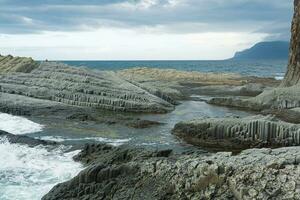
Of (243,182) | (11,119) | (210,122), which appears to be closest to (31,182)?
Answer: (243,182)

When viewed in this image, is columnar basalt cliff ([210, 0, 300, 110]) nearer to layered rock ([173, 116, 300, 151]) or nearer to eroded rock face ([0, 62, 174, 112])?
eroded rock face ([0, 62, 174, 112])

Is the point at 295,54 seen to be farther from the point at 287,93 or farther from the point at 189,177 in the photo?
the point at 189,177

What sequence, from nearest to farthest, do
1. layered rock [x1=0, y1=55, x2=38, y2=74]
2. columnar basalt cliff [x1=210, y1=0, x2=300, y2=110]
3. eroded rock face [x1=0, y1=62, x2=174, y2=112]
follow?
columnar basalt cliff [x1=210, y1=0, x2=300, y2=110], eroded rock face [x1=0, y1=62, x2=174, y2=112], layered rock [x1=0, y1=55, x2=38, y2=74]

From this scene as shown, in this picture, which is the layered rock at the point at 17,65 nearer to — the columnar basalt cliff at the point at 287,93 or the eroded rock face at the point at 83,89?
the eroded rock face at the point at 83,89

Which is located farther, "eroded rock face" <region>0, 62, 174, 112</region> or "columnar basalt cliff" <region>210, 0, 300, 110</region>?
"eroded rock face" <region>0, 62, 174, 112</region>

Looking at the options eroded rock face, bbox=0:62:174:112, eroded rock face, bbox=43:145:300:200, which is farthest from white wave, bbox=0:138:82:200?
eroded rock face, bbox=0:62:174:112

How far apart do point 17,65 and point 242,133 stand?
37.5 meters

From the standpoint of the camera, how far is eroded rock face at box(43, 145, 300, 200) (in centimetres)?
1171

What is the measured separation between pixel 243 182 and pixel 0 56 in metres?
53.2

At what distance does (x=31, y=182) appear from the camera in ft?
54.4

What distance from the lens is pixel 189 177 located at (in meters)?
12.8

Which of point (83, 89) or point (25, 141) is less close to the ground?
point (83, 89)

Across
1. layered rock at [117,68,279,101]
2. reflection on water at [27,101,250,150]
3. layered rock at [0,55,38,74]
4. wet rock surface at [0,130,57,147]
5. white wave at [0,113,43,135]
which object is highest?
layered rock at [0,55,38,74]

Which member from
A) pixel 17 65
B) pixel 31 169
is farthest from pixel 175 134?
pixel 17 65
